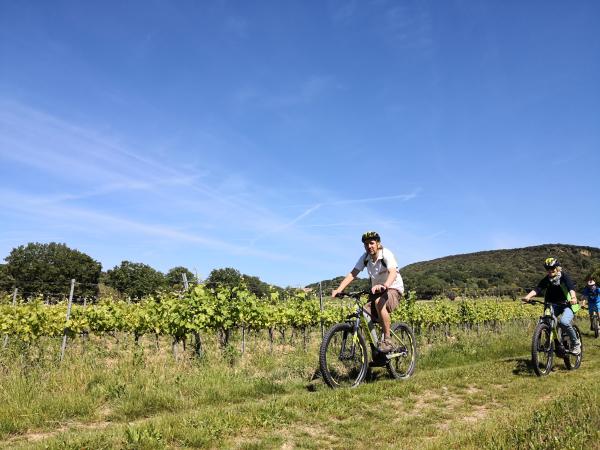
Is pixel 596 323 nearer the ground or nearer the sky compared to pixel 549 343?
nearer the sky

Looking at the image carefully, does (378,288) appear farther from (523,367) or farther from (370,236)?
(523,367)

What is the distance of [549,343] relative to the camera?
8016 millimetres

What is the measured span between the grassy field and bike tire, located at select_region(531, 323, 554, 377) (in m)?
0.20

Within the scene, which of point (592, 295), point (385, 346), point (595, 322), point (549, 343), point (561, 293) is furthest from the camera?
point (595, 322)

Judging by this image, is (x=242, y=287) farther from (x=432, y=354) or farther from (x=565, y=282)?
(x=565, y=282)

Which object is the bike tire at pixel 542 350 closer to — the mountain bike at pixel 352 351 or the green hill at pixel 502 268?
the mountain bike at pixel 352 351

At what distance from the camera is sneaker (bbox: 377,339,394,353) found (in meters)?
6.78

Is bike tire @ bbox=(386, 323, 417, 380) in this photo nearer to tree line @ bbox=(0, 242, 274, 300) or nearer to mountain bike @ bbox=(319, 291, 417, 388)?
mountain bike @ bbox=(319, 291, 417, 388)

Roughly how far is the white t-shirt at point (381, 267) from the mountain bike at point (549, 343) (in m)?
2.85

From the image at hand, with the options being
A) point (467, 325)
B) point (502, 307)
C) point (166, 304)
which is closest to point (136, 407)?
point (166, 304)

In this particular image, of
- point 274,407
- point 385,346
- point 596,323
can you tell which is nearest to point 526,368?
point 385,346

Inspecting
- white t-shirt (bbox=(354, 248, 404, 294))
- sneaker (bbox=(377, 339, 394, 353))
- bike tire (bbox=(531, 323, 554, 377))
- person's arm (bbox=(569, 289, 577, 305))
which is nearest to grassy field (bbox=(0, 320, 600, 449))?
bike tire (bbox=(531, 323, 554, 377))

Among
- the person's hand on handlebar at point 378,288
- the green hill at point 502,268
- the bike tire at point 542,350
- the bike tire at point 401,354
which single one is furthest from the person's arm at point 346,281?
the green hill at point 502,268

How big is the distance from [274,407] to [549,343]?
226 inches
